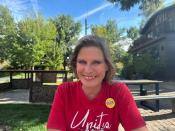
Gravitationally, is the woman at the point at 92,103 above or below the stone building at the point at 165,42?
below

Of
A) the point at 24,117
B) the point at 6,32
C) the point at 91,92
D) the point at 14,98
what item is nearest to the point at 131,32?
the point at 6,32

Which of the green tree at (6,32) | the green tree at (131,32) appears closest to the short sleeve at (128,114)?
the green tree at (6,32)

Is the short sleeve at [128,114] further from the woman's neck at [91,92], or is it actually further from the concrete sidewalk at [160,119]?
the concrete sidewalk at [160,119]

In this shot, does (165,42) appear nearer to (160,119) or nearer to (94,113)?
(160,119)

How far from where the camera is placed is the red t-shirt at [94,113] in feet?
8.48

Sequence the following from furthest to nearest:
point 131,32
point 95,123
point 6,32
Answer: point 131,32 < point 6,32 < point 95,123

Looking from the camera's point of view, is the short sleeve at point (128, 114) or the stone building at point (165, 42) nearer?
the short sleeve at point (128, 114)

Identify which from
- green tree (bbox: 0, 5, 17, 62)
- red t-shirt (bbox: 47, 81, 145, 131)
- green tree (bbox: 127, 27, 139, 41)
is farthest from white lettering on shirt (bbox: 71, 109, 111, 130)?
green tree (bbox: 127, 27, 139, 41)

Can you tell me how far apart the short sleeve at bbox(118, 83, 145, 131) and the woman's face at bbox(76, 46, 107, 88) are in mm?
220

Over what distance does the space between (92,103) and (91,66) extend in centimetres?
26

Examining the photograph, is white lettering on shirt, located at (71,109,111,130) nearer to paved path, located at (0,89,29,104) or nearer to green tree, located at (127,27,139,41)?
paved path, located at (0,89,29,104)

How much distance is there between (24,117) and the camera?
8.62m

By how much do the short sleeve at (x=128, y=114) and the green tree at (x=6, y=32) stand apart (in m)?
41.9

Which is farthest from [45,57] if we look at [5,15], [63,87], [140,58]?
[63,87]
